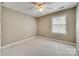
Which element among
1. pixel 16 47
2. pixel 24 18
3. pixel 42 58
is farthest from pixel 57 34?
pixel 24 18

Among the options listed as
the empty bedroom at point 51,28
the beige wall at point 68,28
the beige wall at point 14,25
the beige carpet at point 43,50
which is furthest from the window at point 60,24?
the beige wall at point 14,25

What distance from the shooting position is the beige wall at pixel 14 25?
223 cm

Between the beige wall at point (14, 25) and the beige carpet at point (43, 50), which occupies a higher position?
the beige wall at point (14, 25)

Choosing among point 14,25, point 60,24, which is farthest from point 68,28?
point 14,25

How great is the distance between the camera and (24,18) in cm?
271

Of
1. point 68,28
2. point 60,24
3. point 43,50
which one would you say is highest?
point 60,24

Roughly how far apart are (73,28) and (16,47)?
192 centimetres

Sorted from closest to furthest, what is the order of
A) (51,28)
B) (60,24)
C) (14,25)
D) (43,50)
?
(60,24), (51,28), (43,50), (14,25)

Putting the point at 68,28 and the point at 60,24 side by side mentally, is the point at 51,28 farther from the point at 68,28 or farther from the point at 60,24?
the point at 68,28

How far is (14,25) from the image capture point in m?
2.56

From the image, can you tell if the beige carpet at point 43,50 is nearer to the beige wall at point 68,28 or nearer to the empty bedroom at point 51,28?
the empty bedroom at point 51,28

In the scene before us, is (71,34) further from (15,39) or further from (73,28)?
(15,39)

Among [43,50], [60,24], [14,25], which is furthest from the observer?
[14,25]

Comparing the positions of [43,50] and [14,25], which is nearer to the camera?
[43,50]
